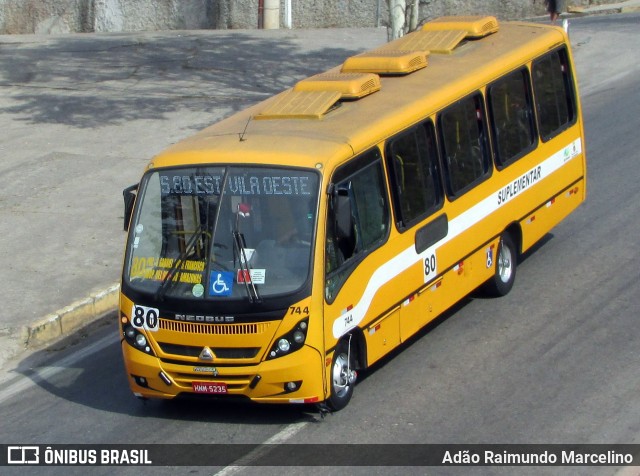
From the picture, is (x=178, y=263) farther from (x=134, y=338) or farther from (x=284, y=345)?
(x=284, y=345)

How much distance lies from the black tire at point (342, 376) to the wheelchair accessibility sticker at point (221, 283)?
3.30 feet

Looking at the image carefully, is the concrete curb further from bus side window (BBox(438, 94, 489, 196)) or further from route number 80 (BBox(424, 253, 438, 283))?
bus side window (BBox(438, 94, 489, 196))

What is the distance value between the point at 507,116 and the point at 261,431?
473 centimetres

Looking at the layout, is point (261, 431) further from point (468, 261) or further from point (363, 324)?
point (468, 261)

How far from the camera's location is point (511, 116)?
1198 centimetres

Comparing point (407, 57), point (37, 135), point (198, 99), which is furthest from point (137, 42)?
point (407, 57)

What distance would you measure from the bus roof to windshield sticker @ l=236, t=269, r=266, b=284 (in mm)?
870

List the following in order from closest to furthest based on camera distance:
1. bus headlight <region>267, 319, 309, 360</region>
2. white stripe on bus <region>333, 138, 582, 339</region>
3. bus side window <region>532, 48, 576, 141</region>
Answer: bus headlight <region>267, 319, 309, 360</region>, white stripe on bus <region>333, 138, 582, 339</region>, bus side window <region>532, 48, 576, 141</region>

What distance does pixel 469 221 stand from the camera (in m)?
11.0

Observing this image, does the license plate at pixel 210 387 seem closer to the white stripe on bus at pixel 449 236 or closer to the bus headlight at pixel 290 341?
the bus headlight at pixel 290 341

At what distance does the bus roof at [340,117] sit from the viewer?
9023 millimetres

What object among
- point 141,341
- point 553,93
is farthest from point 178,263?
point 553,93

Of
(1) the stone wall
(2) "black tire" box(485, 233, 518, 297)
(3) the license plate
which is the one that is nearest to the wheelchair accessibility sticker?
(3) the license plate

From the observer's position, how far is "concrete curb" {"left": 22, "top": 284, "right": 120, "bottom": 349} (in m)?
11.6
